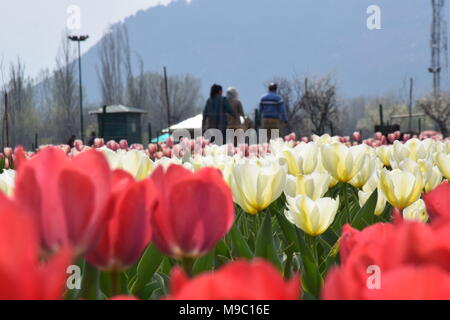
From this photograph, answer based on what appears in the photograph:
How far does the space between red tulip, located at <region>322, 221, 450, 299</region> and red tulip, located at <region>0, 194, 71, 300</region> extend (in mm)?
163

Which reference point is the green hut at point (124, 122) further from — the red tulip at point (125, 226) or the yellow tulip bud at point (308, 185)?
the red tulip at point (125, 226)

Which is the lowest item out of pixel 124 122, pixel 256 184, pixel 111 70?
pixel 256 184

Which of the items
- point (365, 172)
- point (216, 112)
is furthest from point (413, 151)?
point (216, 112)

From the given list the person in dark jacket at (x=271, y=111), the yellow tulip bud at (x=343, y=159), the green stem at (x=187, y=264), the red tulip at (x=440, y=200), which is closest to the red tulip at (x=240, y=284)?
the green stem at (x=187, y=264)

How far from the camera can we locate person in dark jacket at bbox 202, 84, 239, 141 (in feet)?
33.3

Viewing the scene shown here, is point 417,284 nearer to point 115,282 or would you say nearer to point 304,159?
point 115,282

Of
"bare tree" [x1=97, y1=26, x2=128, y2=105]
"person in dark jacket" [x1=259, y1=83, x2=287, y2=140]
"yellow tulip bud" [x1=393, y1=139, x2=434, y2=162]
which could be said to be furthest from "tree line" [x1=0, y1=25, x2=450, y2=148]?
"yellow tulip bud" [x1=393, y1=139, x2=434, y2=162]

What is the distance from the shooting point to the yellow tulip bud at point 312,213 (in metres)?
1.42

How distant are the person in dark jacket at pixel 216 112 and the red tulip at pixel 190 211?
9.46m

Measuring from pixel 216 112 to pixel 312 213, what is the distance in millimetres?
8766

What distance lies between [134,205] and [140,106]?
67.0 meters

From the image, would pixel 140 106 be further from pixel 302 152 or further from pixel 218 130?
pixel 302 152

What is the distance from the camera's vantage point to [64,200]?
1.73 ft

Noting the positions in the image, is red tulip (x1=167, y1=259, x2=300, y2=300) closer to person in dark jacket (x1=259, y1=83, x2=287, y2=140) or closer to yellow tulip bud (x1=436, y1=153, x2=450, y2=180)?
yellow tulip bud (x1=436, y1=153, x2=450, y2=180)
